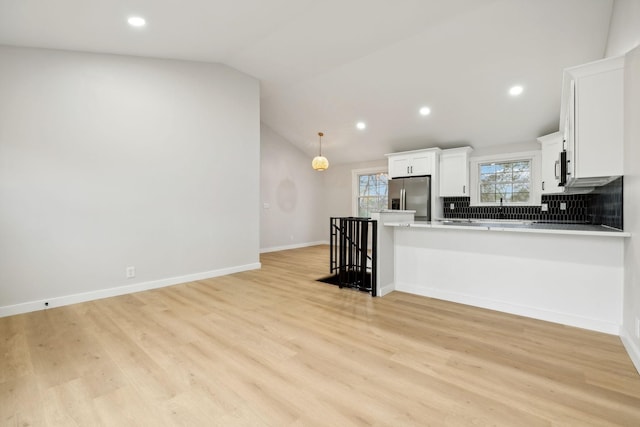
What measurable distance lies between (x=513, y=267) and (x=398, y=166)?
12.3 ft

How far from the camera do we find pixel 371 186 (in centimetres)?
799

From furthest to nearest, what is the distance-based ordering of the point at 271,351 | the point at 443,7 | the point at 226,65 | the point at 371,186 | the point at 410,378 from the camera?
1. the point at 371,186
2. the point at 226,65
3. the point at 443,7
4. the point at 271,351
5. the point at 410,378

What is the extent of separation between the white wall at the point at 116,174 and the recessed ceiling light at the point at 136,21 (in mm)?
862

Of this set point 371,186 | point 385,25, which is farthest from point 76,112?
point 371,186

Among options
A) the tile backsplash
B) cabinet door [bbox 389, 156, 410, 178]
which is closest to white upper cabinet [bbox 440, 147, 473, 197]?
the tile backsplash

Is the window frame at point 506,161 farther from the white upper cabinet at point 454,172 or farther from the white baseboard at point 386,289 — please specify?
the white baseboard at point 386,289

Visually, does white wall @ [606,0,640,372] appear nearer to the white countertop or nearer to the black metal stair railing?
the white countertop

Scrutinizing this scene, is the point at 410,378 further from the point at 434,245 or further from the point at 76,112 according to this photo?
the point at 76,112

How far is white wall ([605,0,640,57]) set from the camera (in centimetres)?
219

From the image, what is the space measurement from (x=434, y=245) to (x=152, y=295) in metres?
3.55

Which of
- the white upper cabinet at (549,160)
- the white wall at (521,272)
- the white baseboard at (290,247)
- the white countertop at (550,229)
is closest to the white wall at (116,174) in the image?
the white baseboard at (290,247)

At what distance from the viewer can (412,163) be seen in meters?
6.18

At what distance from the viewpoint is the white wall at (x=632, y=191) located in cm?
202

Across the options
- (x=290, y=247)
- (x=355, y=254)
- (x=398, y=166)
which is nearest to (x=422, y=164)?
(x=398, y=166)
